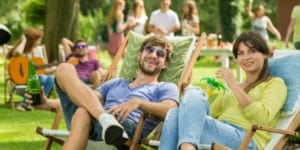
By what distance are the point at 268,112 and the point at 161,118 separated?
77 centimetres

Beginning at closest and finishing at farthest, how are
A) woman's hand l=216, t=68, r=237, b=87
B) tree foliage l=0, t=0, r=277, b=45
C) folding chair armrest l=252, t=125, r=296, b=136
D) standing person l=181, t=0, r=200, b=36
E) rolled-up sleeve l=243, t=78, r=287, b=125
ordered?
folding chair armrest l=252, t=125, r=296, b=136, rolled-up sleeve l=243, t=78, r=287, b=125, woman's hand l=216, t=68, r=237, b=87, standing person l=181, t=0, r=200, b=36, tree foliage l=0, t=0, r=277, b=45

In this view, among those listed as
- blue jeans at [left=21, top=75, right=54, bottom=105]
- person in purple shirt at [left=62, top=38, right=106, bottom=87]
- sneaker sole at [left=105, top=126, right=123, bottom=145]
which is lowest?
blue jeans at [left=21, top=75, right=54, bottom=105]

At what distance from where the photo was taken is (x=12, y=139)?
834 cm

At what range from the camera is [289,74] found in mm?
5961

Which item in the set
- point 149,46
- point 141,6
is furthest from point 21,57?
point 149,46

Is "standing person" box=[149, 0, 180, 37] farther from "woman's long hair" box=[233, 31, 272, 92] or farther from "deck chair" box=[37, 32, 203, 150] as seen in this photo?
"woman's long hair" box=[233, 31, 272, 92]

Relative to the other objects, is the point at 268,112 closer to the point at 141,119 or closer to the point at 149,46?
the point at 141,119

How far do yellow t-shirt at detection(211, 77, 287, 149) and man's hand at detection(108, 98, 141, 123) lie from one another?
1.84 feet

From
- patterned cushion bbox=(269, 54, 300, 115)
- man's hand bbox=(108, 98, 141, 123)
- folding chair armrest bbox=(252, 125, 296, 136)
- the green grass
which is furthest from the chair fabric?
the green grass

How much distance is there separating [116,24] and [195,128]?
962 centimetres

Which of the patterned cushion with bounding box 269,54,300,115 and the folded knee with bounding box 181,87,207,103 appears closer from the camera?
the folded knee with bounding box 181,87,207,103

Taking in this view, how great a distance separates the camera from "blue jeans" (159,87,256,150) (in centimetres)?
521

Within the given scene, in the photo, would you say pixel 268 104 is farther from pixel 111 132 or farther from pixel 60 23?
pixel 60 23

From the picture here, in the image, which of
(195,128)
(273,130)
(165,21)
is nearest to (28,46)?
(165,21)
